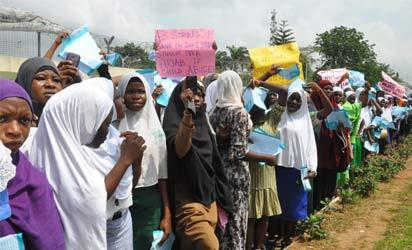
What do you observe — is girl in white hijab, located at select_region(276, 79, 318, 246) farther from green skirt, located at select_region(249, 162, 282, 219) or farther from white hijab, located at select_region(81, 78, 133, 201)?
white hijab, located at select_region(81, 78, 133, 201)

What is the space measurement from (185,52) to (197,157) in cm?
73

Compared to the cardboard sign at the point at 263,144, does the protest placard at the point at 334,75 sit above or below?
above

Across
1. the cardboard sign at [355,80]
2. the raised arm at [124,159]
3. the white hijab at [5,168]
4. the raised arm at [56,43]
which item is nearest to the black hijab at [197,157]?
the raised arm at [124,159]

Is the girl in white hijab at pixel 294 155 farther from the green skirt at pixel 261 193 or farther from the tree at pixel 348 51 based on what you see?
the tree at pixel 348 51

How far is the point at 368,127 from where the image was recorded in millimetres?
9000

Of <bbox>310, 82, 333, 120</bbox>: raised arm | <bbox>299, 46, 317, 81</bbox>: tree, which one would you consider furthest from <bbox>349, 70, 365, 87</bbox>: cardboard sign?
<bbox>310, 82, 333, 120</bbox>: raised arm

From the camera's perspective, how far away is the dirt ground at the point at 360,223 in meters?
5.21

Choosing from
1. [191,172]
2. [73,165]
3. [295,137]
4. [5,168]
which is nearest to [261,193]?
[295,137]

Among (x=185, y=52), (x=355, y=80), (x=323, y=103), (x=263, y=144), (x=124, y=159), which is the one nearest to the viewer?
(x=124, y=159)

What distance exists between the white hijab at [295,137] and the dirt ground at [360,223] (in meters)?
1.00

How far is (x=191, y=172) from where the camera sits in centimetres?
306

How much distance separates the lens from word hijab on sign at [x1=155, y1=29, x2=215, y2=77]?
10.4ft

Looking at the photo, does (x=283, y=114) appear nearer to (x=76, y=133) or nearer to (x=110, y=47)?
(x=110, y=47)

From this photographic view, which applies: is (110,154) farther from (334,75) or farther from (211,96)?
(334,75)
